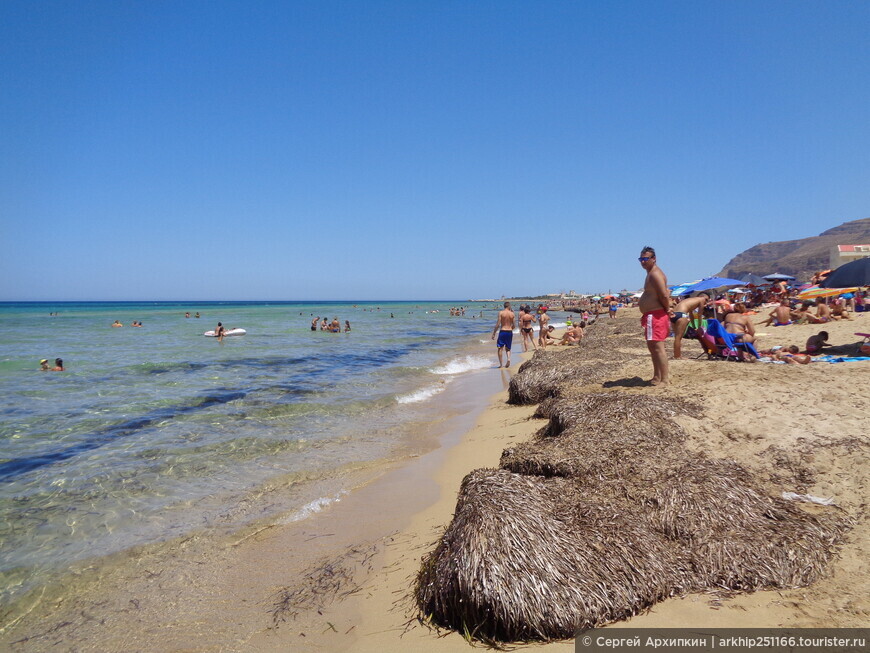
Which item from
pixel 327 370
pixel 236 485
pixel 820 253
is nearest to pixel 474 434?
pixel 236 485

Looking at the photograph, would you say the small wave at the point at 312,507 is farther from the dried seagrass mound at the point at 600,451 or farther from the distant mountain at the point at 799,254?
the distant mountain at the point at 799,254

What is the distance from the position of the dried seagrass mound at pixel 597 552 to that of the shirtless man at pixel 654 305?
2.73 metres

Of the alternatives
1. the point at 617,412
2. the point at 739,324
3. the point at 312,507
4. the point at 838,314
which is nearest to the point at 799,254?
the point at 838,314

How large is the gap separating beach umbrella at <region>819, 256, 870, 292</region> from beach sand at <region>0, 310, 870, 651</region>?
468 centimetres

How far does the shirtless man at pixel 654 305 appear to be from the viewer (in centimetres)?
575

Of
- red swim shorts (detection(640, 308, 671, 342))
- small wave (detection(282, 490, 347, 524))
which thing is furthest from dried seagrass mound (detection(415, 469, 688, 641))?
red swim shorts (detection(640, 308, 671, 342))

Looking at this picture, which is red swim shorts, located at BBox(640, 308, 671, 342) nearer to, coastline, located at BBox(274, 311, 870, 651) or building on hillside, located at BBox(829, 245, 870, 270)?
coastline, located at BBox(274, 311, 870, 651)

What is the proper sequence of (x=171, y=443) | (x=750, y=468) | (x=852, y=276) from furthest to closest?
(x=852, y=276)
(x=171, y=443)
(x=750, y=468)

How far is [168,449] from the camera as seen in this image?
22.6 ft

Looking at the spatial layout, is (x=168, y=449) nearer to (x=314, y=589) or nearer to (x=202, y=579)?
(x=202, y=579)

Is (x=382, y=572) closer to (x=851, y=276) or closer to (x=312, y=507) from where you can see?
(x=312, y=507)

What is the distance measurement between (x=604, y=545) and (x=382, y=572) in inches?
65.9

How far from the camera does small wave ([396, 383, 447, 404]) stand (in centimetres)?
1054

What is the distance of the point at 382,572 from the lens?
137 inches
